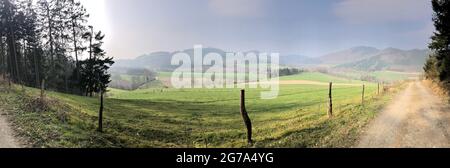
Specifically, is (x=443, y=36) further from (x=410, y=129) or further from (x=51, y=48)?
(x=51, y=48)

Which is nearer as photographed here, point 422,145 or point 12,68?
point 422,145

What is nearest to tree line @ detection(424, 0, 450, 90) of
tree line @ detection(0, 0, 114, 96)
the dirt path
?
the dirt path

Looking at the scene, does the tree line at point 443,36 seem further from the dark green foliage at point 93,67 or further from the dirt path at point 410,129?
the dark green foliage at point 93,67

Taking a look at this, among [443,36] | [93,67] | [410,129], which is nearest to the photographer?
[410,129]

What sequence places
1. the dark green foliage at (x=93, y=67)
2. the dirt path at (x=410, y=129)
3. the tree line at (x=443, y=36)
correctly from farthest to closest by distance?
the dark green foliage at (x=93, y=67)
the tree line at (x=443, y=36)
the dirt path at (x=410, y=129)

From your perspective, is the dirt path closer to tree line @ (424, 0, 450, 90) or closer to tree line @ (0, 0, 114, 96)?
tree line @ (424, 0, 450, 90)

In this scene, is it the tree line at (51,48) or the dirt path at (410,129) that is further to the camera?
the tree line at (51,48)

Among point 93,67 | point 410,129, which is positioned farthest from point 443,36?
point 93,67

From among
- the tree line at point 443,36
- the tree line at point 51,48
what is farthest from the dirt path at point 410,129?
the tree line at point 51,48
